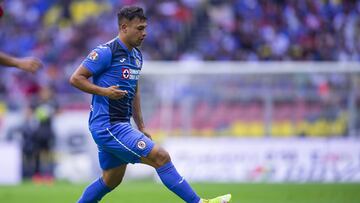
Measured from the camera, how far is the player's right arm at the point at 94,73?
926 centimetres

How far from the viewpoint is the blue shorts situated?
9391 millimetres

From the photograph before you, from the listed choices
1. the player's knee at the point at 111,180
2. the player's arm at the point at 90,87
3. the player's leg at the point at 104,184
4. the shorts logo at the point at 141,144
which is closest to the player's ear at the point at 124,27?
the player's arm at the point at 90,87

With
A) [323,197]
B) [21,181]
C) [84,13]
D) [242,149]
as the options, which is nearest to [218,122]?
[242,149]

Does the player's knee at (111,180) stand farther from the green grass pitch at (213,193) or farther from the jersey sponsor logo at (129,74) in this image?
the green grass pitch at (213,193)

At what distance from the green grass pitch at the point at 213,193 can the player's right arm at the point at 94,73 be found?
15.8ft

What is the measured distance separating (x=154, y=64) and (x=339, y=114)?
6003mm

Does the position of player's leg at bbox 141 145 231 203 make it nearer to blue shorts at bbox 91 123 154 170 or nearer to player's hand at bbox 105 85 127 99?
blue shorts at bbox 91 123 154 170

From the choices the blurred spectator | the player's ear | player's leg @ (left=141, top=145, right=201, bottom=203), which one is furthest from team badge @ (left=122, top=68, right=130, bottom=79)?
the blurred spectator

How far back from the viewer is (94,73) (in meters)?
9.47

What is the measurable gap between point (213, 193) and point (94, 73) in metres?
6.37

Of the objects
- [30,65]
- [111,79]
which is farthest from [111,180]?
[30,65]

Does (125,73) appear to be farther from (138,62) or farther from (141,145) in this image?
(141,145)

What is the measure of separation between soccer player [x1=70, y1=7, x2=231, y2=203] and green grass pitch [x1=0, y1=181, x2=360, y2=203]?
421cm

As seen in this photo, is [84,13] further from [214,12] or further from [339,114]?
[339,114]
